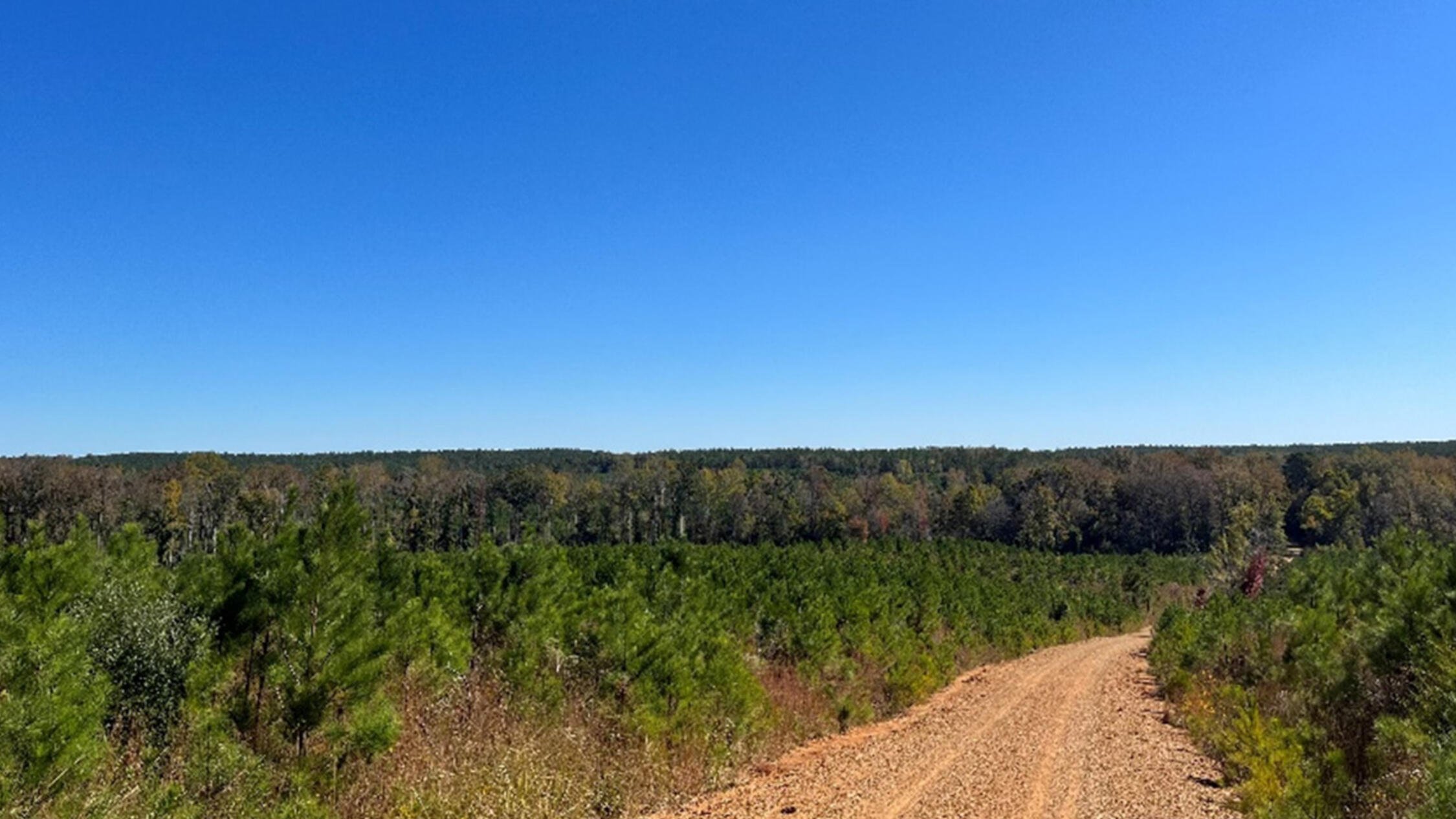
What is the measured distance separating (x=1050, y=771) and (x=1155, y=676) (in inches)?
574

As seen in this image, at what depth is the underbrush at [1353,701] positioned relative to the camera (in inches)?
313

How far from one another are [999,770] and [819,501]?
105312mm

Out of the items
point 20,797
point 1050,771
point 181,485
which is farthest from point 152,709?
point 181,485

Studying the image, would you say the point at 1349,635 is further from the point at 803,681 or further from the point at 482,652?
the point at 482,652

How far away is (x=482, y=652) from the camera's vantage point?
12.5 m

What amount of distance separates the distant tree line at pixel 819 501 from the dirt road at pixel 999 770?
6602 centimetres

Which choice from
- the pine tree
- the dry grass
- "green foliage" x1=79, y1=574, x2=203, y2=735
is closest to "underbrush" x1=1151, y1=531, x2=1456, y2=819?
the dry grass

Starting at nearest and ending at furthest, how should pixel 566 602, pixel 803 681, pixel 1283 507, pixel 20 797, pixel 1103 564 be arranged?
pixel 20 797 → pixel 566 602 → pixel 803 681 → pixel 1103 564 → pixel 1283 507

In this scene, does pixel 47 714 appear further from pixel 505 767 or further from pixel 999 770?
pixel 999 770

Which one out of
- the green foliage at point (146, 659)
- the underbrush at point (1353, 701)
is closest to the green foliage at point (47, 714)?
the green foliage at point (146, 659)

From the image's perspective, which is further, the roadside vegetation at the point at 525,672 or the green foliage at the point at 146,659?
the green foliage at the point at 146,659

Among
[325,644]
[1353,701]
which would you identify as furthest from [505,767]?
[1353,701]

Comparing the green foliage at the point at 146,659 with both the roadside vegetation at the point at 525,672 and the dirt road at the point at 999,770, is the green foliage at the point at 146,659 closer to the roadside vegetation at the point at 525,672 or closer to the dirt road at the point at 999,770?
the roadside vegetation at the point at 525,672

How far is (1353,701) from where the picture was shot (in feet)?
35.4
